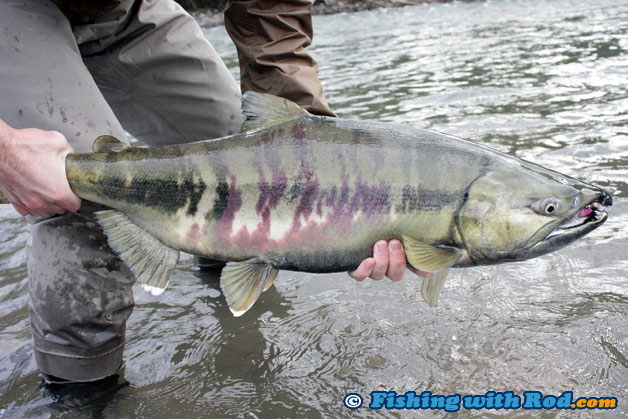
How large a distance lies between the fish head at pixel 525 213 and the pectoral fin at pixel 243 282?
934mm

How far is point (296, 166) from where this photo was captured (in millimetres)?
2547

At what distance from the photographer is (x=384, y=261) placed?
8.48ft

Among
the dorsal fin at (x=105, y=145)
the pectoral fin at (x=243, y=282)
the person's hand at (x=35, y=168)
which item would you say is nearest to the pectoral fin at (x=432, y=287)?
the pectoral fin at (x=243, y=282)

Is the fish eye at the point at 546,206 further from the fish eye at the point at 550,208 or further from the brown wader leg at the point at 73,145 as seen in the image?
the brown wader leg at the point at 73,145

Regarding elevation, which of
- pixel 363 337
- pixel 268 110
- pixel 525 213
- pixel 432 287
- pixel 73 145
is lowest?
pixel 363 337

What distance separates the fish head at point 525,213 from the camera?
2438mm

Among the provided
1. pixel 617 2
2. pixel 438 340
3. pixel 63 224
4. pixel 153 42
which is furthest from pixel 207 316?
pixel 617 2

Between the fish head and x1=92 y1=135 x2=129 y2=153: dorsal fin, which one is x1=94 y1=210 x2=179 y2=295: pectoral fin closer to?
x1=92 y1=135 x2=129 y2=153: dorsal fin

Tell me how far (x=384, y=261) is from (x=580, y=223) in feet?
2.86

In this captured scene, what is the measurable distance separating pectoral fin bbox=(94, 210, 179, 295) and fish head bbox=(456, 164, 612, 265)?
139 cm

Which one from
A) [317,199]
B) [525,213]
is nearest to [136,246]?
[317,199]

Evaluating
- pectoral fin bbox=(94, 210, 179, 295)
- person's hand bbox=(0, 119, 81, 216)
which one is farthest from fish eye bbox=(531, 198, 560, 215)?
person's hand bbox=(0, 119, 81, 216)

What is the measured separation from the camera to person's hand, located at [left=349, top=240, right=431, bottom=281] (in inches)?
101

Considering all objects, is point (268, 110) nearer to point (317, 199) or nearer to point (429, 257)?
point (317, 199)
